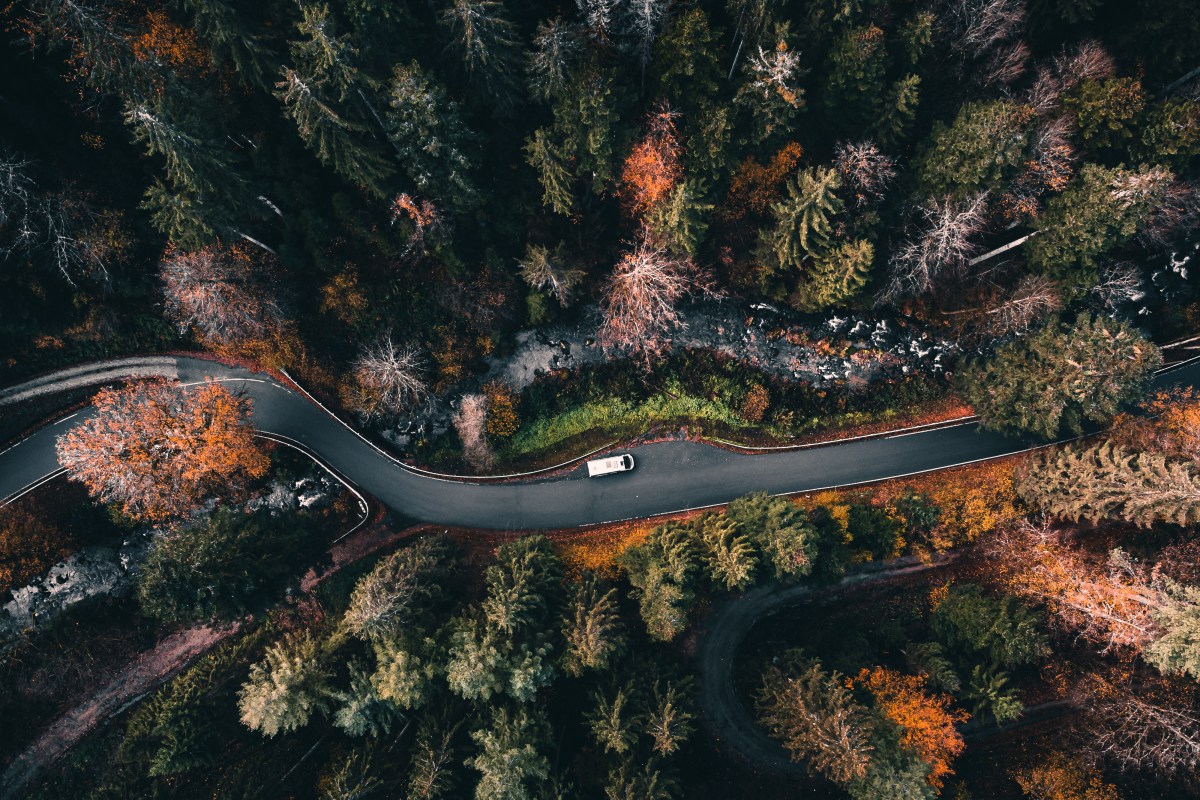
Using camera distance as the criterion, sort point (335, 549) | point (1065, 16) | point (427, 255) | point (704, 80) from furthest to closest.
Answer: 1. point (335, 549)
2. point (427, 255)
3. point (1065, 16)
4. point (704, 80)

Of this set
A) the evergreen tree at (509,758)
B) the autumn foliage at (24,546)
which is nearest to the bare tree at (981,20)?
the evergreen tree at (509,758)

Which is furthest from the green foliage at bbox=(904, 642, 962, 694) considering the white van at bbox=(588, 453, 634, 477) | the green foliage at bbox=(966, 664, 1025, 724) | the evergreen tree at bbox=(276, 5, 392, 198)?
the evergreen tree at bbox=(276, 5, 392, 198)

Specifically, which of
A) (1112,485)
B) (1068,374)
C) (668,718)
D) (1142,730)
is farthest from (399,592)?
(1142,730)

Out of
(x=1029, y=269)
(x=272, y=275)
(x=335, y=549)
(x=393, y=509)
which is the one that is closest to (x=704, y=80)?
(x=1029, y=269)

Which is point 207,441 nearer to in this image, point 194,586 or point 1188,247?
point 194,586

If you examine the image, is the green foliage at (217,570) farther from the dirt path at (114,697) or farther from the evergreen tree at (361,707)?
the dirt path at (114,697)
